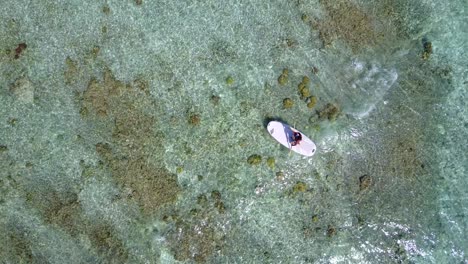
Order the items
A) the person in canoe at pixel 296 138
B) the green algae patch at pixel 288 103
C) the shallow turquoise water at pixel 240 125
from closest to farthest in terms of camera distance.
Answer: the person in canoe at pixel 296 138 → the shallow turquoise water at pixel 240 125 → the green algae patch at pixel 288 103

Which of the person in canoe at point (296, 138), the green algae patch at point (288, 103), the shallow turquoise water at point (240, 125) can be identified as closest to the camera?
the person in canoe at point (296, 138)

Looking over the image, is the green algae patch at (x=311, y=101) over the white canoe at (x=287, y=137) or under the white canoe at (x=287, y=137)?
over

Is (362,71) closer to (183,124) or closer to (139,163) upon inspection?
(183,124)

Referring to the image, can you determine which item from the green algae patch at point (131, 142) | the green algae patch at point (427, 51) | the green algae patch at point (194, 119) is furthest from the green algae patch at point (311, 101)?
the green algae patch at point (131, 142)

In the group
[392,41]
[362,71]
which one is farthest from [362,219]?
[392,41]

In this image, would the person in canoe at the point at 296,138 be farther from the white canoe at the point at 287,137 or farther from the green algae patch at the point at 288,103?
the green algae patch at the point at 288,103

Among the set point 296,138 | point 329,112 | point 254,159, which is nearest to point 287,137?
point 296,138

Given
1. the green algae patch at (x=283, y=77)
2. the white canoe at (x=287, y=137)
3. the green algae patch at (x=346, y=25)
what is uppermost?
the green algae patch at (x=346, y=25)
